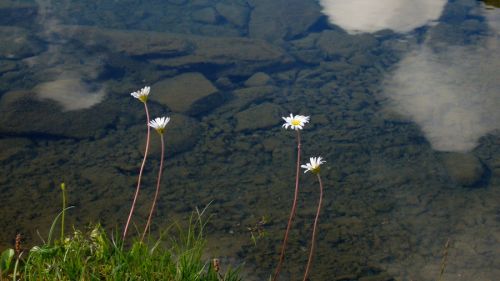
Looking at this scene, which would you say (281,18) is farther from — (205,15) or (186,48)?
(186,48)

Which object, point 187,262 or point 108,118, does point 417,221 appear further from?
point 108,118

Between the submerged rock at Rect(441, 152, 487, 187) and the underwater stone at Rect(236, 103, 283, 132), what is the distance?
1407 mm

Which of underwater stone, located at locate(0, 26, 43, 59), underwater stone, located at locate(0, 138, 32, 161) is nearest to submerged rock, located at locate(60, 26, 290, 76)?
underwater stone, located at locate(0, 26, 43, 59)

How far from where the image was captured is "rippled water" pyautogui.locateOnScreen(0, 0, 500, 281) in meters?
3.97

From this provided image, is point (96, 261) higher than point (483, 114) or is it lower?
A: higher

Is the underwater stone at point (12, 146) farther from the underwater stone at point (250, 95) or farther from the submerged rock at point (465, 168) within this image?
the submerged rock at point (465, 168)

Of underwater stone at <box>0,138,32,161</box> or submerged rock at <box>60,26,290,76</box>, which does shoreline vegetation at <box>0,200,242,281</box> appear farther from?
submerged rock at <box>60,26,290,76</box>

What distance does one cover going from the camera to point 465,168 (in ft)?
15.5

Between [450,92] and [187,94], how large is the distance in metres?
2.39

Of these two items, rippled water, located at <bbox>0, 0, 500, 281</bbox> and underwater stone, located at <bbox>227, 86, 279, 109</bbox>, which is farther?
underwater stone, located at <bbox>227, 86, 279, 109</bbox>

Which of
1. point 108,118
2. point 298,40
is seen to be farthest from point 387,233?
point 298,40

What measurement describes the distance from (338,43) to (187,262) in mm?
4743

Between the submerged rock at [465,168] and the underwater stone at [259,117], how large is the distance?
141cm

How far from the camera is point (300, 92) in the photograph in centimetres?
587
